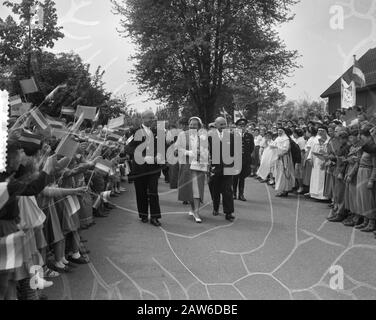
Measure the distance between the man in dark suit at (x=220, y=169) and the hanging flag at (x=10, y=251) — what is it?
468 centimetres

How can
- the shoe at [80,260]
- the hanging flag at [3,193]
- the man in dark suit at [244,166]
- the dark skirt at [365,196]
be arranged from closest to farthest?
the hanging flag at [3,193] → the shoe at [80,260] → the dark skirt at [365,196] → the man in dark suit at [244,166]

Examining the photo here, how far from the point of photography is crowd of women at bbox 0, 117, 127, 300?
3.06 m

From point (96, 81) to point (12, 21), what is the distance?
377cm

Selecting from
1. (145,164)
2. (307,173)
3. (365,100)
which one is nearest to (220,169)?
(145,164)

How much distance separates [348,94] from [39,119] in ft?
29.7

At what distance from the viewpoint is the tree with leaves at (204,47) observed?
21.4 metres

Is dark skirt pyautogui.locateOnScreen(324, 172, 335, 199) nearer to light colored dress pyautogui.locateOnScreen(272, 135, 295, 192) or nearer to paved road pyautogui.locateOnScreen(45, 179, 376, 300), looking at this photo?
paved road pyautogui.locateOnScreen(45, 179, 376, 300)

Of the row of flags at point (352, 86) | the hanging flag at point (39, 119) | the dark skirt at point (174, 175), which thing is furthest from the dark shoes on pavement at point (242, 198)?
the hanging flag at point (39, 119)

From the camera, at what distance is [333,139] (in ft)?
28.4

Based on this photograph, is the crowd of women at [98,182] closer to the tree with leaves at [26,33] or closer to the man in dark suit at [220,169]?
the man in dark suit at [220,169]

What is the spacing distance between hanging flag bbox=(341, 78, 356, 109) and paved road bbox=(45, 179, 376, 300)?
439 cm

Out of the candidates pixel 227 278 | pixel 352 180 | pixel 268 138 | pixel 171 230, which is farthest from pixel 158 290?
Answer: pixel 268 138
